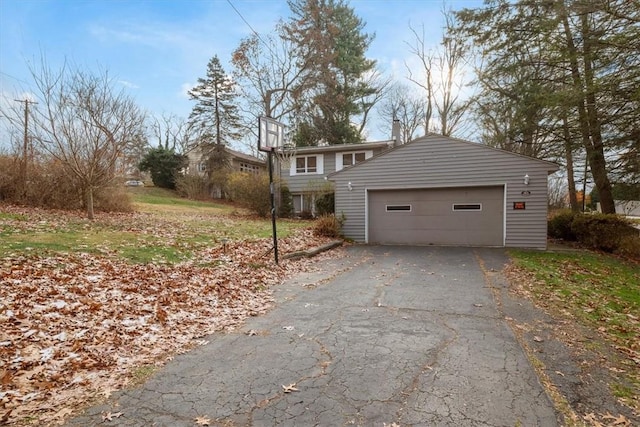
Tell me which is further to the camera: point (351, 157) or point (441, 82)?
point (441, 82)

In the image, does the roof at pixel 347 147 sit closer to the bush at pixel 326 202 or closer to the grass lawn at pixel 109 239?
the bush at pixel 326 202

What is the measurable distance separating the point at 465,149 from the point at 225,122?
79.6 ft

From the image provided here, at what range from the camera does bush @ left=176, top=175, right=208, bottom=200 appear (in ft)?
94.5


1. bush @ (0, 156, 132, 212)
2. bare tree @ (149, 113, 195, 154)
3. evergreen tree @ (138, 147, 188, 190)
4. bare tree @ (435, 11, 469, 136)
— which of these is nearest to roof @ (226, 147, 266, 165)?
bare tree @ (149, 113, 195, 154)

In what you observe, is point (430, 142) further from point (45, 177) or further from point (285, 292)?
point (45, 177)

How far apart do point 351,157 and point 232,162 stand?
1406 centimetres

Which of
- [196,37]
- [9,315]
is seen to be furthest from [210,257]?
[196,37]

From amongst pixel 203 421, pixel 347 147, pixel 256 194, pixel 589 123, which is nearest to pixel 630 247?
pixel 589 123

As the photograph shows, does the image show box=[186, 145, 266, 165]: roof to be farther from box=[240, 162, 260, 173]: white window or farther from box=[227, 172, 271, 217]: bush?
box=[227, 172, 271, 217]: bush

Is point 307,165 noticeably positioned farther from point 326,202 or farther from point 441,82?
point 441,82

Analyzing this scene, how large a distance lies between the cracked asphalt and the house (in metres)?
6.98

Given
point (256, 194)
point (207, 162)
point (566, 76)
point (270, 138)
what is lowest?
point (256, 194)

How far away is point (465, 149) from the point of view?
467 inches

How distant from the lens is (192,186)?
28828 mm
